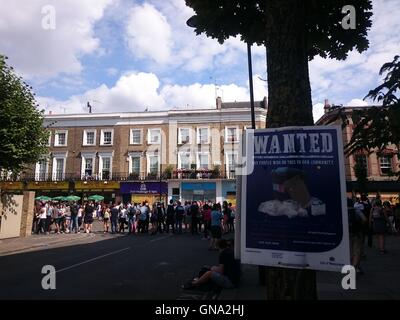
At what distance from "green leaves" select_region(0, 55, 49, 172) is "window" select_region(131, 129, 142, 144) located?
23995 mm

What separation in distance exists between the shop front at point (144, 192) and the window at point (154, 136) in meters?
4.74

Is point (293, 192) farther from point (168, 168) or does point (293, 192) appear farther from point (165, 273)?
point (168, 168)

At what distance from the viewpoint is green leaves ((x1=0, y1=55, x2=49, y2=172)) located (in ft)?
54.7

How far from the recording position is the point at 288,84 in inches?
119

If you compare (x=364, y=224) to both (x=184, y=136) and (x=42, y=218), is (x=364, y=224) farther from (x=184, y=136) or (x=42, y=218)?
(x=184, y=136)

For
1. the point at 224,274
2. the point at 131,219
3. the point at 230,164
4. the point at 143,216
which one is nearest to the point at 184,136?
the point at 230,164

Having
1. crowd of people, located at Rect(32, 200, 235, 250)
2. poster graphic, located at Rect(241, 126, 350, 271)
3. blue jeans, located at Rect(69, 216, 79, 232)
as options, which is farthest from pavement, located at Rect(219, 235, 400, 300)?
blue jeans, located at Rect(69, 216, 79, 232)

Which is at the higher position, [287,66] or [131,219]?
[287,66]

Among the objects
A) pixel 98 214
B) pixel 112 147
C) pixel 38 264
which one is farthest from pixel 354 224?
pixel 112 147

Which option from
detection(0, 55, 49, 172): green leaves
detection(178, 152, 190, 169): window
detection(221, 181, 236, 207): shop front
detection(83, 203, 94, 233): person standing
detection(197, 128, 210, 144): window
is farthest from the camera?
detection(197, 128, 210, 144): window

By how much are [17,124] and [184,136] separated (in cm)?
2568

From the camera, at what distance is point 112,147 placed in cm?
4303

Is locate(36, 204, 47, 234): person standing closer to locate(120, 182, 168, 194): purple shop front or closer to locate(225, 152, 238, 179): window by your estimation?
locate(120, 182, 168, 194): purple shop front
